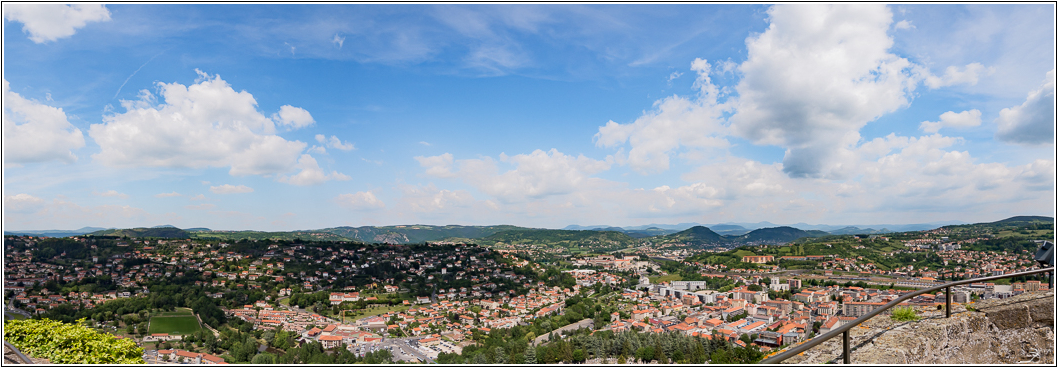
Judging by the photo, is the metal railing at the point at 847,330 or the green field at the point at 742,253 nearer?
the metal railing at the point at 847,330

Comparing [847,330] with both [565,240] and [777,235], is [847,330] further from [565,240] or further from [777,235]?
[777,235]

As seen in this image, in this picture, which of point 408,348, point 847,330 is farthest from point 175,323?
point 847,330

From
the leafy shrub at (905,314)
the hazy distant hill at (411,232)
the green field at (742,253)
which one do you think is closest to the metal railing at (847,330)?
the leafy shrub at (905,314)

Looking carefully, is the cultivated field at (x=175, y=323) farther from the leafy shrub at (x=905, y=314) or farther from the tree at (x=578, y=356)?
the leafy shrub at (x=905, y=314)

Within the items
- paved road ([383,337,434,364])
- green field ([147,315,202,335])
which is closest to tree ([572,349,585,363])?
paved road ([383,337,434,364])

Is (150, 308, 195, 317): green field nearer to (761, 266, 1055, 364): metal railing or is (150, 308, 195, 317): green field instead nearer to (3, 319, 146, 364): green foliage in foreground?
(3, 319, 146, 364): green foliage in foreground

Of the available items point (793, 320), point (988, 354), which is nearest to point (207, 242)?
point (793, 320)

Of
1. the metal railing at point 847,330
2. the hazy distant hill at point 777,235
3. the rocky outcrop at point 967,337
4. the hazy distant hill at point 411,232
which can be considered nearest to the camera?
the metal railing at point 847,330
